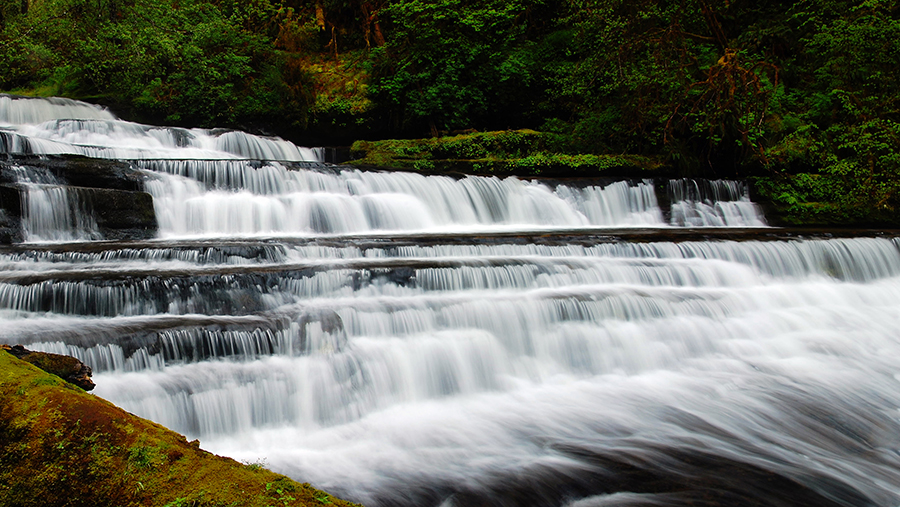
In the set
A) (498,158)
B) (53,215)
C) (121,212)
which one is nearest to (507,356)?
(121,212)

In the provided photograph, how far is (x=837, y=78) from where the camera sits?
42.8 ft

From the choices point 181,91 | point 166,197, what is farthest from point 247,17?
point 166,197

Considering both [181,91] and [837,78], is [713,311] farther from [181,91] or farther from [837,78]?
[181,91]

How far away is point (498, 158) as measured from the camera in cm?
1440

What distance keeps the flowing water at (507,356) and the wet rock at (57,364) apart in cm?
120

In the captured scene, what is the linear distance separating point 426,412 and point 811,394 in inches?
139

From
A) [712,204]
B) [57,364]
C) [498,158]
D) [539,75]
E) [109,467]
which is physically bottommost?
[109,467]

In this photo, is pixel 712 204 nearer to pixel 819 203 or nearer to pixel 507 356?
pixel 819 203

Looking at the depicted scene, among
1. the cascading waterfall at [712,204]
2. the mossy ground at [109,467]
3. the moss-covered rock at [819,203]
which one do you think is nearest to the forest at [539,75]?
the moss-covered rock at [819,203]

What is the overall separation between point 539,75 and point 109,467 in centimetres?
1731

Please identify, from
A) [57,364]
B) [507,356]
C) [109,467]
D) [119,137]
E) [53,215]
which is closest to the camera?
[109,467]

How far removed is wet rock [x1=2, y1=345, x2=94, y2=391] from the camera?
258 centimetres

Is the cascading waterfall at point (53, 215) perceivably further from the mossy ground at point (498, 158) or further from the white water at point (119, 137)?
the mossy ground at point (498, 158)

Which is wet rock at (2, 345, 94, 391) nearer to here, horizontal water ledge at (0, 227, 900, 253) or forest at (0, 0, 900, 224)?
horizontal water ledge at (0, 227, 900, 253)
